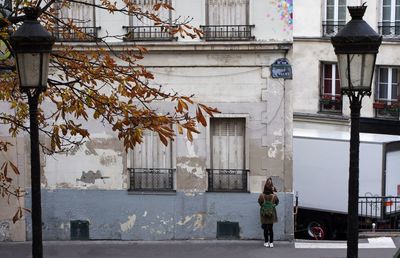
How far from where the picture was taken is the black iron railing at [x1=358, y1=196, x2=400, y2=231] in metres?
16.4

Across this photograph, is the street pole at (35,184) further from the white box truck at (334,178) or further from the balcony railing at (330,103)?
the balcony railing at (330,103)

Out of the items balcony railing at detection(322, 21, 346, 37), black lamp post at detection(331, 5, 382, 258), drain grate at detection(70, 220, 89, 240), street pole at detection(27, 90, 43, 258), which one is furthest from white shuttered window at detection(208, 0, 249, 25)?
balcony railing at detection(322, 21, 346, 37)

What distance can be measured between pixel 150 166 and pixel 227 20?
11.4 ft

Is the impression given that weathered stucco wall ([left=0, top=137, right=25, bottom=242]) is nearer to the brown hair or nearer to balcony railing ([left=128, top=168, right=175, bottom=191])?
balcony railing ([left=128, top=168, right=175, bottom=191])

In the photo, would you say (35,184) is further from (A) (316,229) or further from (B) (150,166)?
(A) (316,229)

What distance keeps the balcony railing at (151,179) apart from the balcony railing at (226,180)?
33.3 inches

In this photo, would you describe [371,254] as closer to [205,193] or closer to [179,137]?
[205,193]

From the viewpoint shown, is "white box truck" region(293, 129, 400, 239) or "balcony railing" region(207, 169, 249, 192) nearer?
"balcony railing" region(207, 169, 249, 192)

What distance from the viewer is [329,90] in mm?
24812

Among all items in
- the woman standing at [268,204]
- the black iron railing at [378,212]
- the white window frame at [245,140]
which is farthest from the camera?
the black iron railing at [378,212]

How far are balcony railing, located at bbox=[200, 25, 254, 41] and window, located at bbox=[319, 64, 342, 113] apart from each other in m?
11.0

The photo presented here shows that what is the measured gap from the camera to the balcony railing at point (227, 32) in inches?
558

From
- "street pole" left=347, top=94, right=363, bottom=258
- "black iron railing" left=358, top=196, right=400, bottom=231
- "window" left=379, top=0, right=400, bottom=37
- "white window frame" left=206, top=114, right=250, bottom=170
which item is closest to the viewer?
"street pole" left=347, top=94, right=363, bottom=258

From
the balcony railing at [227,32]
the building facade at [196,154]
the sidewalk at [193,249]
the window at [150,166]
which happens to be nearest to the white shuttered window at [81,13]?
the building facade at [196,154]
